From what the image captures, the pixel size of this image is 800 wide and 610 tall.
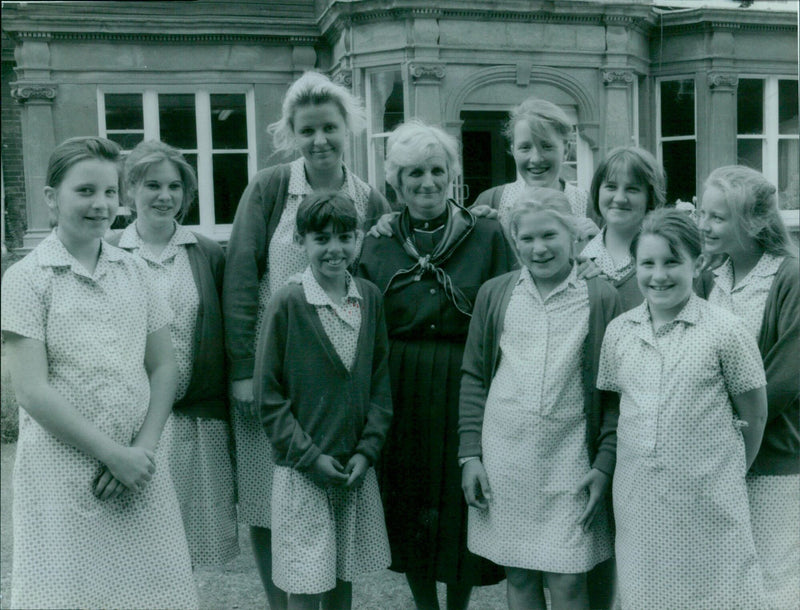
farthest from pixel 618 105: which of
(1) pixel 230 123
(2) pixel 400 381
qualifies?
(2) pixel 400 381

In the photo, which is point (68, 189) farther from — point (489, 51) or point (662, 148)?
point (662, 148)

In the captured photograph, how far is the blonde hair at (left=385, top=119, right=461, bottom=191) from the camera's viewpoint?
106 inches

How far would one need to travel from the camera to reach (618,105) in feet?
29.2

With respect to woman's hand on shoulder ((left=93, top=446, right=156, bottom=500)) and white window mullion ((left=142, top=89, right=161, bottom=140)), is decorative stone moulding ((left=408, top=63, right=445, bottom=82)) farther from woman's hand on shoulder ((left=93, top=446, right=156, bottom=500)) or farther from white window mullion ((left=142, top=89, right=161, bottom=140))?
woman's hand on shoulder ((left=93, top=446, right=156, bottom=500))

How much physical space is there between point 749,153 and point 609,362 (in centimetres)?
646

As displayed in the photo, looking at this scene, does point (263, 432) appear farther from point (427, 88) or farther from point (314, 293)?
point (427, 88)

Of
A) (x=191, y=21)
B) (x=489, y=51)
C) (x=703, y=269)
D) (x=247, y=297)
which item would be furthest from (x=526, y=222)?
(x=489, y=51)

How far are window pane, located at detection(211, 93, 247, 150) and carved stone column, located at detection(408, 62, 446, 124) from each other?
339 cm

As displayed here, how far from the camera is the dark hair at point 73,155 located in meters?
2.07

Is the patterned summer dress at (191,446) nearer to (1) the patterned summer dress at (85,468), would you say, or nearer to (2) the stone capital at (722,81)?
(1) the patterned summer dress at (85,468)

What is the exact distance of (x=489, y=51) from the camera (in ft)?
27.2

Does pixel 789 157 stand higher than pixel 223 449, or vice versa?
pixel 789 157

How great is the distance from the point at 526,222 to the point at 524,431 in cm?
63

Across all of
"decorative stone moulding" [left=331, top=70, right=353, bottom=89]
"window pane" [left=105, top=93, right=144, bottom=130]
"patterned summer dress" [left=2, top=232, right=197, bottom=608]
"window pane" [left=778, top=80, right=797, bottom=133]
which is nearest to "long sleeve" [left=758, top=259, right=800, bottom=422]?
"patterned summer dress" [left=2, top=232, right=197, bottom=608]
